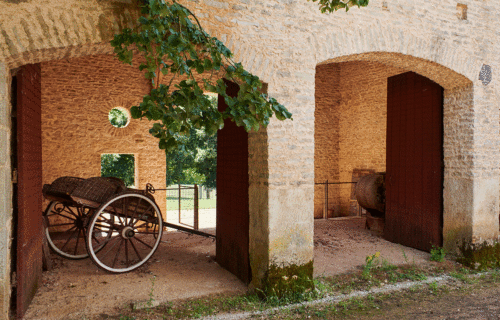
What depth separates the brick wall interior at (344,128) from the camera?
412 inches

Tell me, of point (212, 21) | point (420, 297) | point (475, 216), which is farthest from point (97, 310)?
point (475, 216)

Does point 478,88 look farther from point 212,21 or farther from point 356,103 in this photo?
point 356,103

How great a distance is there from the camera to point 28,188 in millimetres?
3674

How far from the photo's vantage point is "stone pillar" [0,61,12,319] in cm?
307

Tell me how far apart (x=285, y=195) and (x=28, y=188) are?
2.70 metres

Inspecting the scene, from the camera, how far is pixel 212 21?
151 inches

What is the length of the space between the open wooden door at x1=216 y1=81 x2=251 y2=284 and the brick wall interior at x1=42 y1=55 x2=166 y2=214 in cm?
493

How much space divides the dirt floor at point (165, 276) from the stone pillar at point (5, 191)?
18.6 inches

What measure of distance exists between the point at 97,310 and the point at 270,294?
180cm

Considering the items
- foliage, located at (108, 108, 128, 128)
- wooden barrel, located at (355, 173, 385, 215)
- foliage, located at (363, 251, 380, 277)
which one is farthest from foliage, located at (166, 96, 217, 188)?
foliage, located at (363, 251, 380, 277)

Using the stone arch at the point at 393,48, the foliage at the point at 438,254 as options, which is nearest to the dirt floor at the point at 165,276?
the foliage at the point at 438,254

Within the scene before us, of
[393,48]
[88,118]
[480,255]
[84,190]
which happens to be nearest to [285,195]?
[393,48]

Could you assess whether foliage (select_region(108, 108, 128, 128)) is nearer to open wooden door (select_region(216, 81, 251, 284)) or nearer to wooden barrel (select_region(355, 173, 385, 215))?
wooden barrel (select_region(355, 173, 385, 215))

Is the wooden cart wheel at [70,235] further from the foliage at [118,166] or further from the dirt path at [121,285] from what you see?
the foliage at [118,166]
